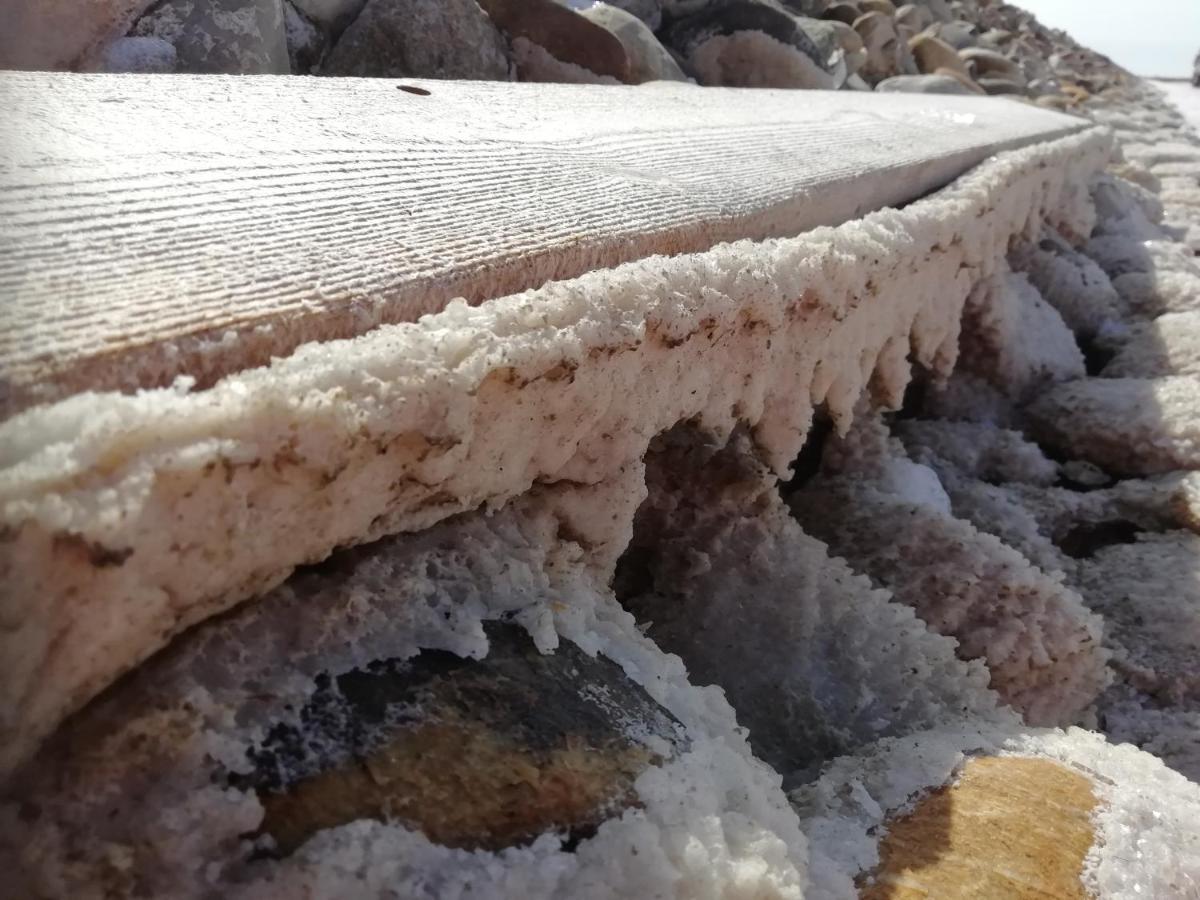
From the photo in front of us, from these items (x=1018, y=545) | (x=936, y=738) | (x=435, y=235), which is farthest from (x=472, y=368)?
(x=1018, y=545)

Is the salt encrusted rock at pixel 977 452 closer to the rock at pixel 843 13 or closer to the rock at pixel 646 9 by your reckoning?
the rock at pixel 646 9

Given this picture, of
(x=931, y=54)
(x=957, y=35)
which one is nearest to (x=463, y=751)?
(x=931, y=54)

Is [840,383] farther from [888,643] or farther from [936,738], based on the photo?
[936,738]

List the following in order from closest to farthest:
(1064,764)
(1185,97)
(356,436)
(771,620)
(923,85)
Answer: (356,436)
(1064,764)
(771,620)
(923,85)
(1185,97)

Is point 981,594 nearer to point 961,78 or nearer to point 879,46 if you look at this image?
point 879,46

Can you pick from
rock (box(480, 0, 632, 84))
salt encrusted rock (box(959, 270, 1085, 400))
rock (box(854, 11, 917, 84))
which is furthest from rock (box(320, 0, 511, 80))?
rock (box(854, 11, 917, 84))

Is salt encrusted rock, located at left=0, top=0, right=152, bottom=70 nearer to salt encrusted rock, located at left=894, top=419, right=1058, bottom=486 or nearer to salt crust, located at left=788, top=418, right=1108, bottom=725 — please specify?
salt crust, located at left=788, top=418, right=1108, bottom=725
